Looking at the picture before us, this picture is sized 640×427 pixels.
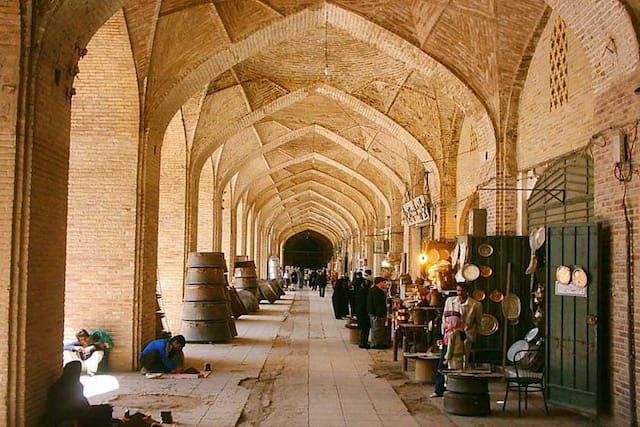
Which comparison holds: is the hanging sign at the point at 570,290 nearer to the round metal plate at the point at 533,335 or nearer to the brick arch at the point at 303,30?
the round metal plate at the point at 533,335

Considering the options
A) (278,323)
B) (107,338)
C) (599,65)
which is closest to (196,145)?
(278,323)

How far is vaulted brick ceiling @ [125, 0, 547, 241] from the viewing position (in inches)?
381

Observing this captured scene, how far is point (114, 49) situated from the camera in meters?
8.84

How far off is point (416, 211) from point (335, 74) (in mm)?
4435

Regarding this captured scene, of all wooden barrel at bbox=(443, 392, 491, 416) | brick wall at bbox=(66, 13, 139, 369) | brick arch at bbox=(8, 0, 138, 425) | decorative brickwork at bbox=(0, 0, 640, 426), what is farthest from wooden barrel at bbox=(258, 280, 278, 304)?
brick arch at bbox=(8, 0, 138, 425)

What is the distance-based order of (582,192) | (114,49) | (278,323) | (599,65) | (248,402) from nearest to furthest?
(599,65) → (248,402) → (582,192) → (114,49) → (278,323)

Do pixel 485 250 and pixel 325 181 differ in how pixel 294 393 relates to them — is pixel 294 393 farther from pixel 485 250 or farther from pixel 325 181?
pixel 325 181

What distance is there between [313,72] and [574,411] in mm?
9059

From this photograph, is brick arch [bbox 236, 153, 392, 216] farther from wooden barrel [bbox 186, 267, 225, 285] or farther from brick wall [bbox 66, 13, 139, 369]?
brick wall [bbox 66, 13, 139, 369]

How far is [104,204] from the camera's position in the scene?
30.5 ft

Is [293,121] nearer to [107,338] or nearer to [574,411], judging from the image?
[107,338]

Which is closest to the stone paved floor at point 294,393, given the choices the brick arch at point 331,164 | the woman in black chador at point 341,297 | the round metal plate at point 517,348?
the round metal plate at point 517,348

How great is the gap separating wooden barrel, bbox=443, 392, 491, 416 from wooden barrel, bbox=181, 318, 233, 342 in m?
6.06

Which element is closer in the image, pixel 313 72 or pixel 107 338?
pixel 107 338
